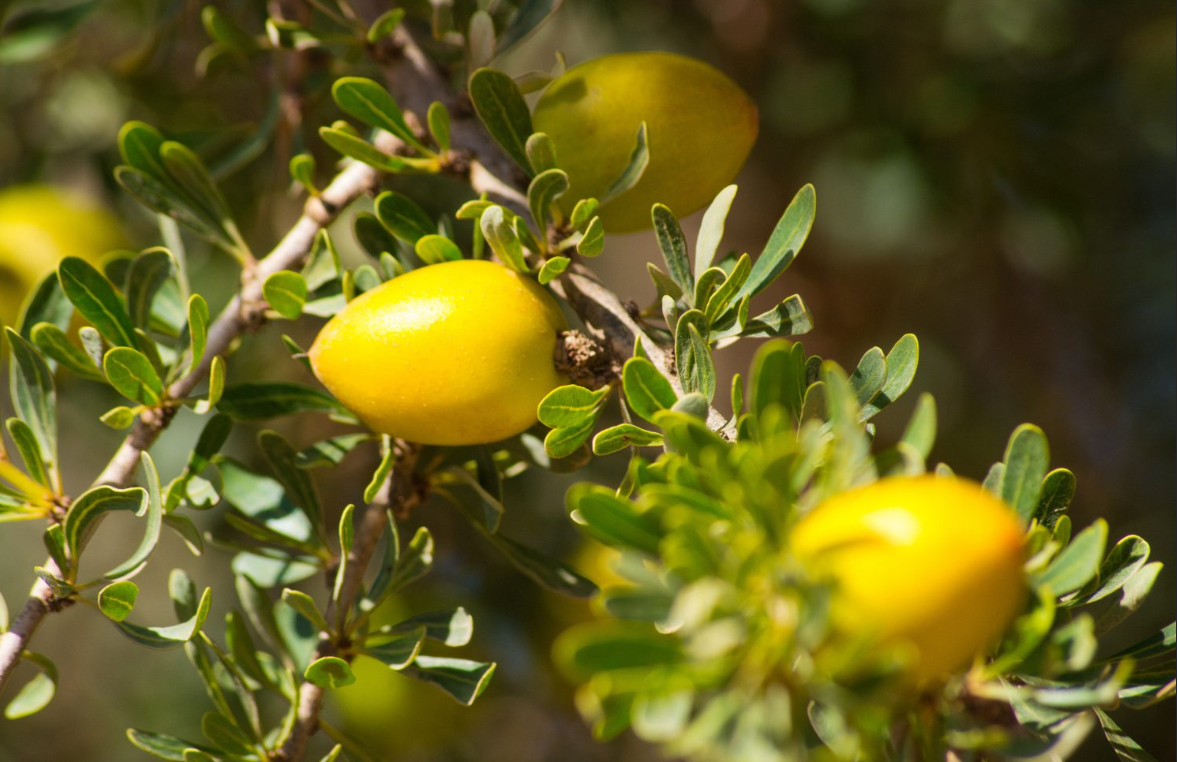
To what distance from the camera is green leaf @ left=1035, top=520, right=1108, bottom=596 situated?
426 millimetres

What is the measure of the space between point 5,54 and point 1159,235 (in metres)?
1.77

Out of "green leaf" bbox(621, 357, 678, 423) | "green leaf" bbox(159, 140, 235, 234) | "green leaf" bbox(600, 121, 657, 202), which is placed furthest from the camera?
"green leaf" bbox(159, 140, 235, 234)

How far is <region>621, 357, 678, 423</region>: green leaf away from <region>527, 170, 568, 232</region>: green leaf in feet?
0.47

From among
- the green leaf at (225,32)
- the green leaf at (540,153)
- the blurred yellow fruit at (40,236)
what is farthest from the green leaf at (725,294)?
the blurred yellow fruit at (40,236)

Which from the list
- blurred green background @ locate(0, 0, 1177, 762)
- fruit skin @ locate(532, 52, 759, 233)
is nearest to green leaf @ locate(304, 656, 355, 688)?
fruit skin @ locate(532, 52, 759, 233)

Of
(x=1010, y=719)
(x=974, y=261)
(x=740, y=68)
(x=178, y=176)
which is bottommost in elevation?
(x=974, y=261)

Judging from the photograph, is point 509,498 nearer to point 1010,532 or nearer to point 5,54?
point 5,54

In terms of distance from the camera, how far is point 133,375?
636 mm

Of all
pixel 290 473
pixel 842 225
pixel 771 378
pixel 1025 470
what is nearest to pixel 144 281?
pixel 290 473

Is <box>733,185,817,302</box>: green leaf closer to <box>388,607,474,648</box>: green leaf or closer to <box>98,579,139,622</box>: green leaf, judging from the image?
<box>388,607,474,648</box>: green leaf

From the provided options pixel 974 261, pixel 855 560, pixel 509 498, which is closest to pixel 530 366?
pixel 855 560

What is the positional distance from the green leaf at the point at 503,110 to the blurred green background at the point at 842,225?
40 centimetres

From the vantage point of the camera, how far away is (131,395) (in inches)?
25.4

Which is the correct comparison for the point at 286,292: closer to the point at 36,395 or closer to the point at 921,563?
the point at 36,395
